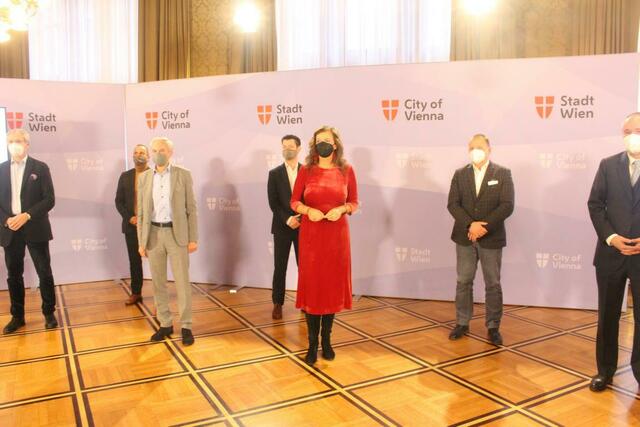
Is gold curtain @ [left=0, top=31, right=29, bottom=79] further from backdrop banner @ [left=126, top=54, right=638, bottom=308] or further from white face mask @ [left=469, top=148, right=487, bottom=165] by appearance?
white face mask @ [left=469, top=148, right=487, bottom=165]

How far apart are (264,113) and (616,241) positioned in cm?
363

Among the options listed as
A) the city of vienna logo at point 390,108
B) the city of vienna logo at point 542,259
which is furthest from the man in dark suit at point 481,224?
the city of vienna logo at point 390,108

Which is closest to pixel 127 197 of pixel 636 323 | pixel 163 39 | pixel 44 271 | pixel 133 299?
pixel 133 299

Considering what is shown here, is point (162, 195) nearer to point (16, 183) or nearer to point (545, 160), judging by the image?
point (16, 183)

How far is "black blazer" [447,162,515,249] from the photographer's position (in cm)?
393

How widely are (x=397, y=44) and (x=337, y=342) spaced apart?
4.46 m

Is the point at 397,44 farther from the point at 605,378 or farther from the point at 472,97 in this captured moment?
the point at 605,378

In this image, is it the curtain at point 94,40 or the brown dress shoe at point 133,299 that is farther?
the curtain at point 94,40

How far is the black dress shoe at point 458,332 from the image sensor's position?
410cm

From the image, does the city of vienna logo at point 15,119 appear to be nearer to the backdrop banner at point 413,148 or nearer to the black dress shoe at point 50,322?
the backdrop banner at point 413,148

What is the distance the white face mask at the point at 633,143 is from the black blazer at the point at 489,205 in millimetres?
1016

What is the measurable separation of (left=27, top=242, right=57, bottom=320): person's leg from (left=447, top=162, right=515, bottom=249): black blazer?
3265mm

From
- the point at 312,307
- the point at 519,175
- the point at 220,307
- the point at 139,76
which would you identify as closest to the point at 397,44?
the point at 519,175

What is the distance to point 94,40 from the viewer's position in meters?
7.86
